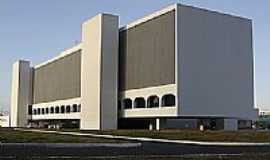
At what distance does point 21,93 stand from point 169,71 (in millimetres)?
67711

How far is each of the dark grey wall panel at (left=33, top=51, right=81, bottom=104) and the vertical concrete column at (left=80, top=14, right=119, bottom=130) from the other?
11.7 metres

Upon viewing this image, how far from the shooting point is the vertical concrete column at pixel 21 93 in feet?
375

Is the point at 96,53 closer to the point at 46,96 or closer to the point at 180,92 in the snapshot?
the point at 180,92

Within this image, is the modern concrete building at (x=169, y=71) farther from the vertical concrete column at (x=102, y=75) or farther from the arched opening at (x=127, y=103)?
the arched opening at (x=127, y=103)

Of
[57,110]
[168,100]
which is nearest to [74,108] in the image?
[57,110]

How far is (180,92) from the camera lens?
5534 centimetres

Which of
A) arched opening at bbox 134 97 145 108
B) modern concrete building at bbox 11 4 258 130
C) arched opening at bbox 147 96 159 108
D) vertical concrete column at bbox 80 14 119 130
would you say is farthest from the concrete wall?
vertical concrete column at bbox 80 14 119 130

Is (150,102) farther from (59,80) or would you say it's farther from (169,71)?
(59,80)

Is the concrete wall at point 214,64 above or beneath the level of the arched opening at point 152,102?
above

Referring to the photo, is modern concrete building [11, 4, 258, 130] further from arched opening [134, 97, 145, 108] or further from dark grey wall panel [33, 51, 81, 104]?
dark grey wall panel [33, 51, 81, 104]

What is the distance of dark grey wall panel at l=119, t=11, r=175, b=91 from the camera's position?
57.6 meters

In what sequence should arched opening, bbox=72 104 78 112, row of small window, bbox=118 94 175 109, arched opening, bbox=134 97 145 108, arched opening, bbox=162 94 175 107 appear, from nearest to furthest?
arched opening, bbox=162 94 175 107, row of small window, bbox=118 94 175 109, arched opening, bbox=134 97 145 108, arched opening, bbox=72 104 78 112

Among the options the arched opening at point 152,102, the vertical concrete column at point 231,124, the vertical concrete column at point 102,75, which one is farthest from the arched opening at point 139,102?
the vertical concrete column at point 231,124

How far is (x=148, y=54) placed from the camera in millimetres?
61312
